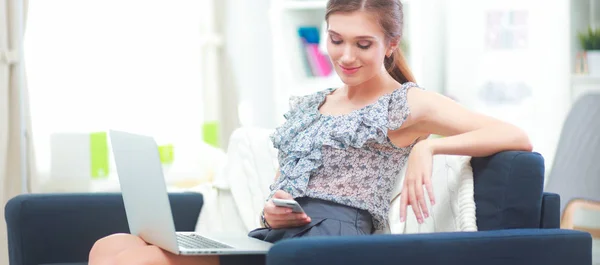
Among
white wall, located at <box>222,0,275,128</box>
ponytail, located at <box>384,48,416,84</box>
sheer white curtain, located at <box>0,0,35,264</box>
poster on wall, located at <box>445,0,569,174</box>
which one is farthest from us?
white wall, located at <box>222,0,275,128</box>

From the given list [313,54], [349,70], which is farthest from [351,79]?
[313,54]

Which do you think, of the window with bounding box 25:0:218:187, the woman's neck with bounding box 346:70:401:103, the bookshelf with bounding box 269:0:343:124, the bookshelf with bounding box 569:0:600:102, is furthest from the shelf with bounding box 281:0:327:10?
the woman's neck with bounding box 346:70:401:103

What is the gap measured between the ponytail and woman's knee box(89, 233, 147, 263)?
0.80 metres

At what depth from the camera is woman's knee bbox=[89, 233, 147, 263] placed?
191 centimetres

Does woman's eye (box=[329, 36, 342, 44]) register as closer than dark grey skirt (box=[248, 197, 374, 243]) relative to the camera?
No

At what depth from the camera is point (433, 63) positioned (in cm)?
452

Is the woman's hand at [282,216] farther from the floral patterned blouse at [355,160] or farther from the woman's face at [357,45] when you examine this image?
the woman's face at [357,45]

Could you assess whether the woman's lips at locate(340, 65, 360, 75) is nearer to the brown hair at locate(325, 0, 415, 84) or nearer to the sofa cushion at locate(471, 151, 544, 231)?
the brown hair at locate(325, 0, 415, 84)

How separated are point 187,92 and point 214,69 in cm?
22

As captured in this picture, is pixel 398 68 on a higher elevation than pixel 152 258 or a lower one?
higher

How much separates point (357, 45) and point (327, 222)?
1.43ft

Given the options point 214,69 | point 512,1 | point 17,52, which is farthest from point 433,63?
point 17,52

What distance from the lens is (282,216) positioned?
76.8 inches

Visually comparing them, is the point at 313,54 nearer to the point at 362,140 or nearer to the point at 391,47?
the point at 391,47
